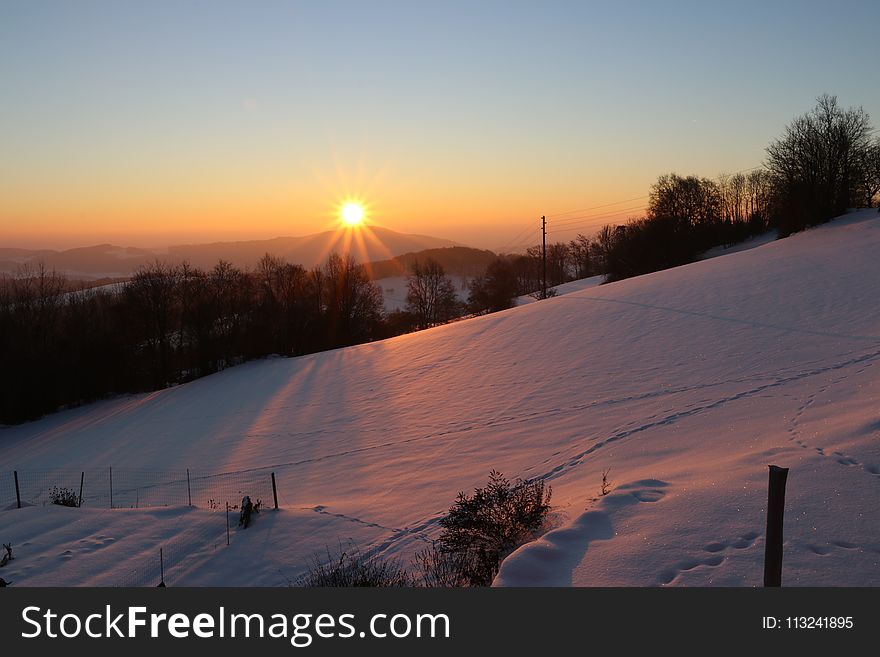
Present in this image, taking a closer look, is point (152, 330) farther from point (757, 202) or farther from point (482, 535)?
point (757, 202)

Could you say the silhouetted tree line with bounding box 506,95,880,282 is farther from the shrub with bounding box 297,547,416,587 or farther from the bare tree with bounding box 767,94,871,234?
the shrub with bounding box 297,547,416,587

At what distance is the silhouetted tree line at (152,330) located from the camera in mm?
41250

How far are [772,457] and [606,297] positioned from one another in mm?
20599

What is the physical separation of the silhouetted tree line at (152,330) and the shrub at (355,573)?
4067cm

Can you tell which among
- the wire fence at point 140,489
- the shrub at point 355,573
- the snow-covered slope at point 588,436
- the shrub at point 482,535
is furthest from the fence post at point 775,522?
the wire fence at point 140,489

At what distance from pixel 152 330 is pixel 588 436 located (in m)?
45.6

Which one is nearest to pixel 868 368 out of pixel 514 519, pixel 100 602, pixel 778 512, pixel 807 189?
pixel 514 519

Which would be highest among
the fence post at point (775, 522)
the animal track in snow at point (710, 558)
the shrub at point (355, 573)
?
the fence post at point (775, 522)

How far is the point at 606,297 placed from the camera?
28.4m

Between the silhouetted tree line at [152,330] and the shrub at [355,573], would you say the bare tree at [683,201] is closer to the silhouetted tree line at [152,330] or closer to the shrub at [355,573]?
the silhouetted tree line at [152,330]

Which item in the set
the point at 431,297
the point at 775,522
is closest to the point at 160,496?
the point at 775,522

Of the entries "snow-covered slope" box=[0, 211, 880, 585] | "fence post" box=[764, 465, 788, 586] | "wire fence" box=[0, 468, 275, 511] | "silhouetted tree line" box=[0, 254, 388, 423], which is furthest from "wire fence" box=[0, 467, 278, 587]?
"silhouetted tree line" box=[0, 254, 388, 423]

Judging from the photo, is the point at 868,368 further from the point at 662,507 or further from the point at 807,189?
the point at 807,189

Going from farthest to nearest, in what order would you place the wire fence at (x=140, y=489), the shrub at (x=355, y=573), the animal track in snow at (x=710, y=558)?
the wire fence at (x=140, y=489) < the shrub at (x=355, y=573) < the animal track in snow at (x=710, y=558)
